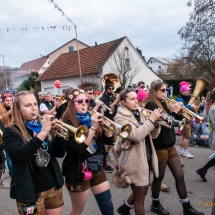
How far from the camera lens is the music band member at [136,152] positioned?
2627 millimetres

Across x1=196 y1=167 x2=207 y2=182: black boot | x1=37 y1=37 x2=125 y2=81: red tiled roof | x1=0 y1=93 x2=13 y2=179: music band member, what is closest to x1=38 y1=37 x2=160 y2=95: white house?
x1=37 y1=37 x2=125 y2=81: red tiled roof

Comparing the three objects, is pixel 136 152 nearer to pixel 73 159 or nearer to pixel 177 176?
pixel 73 159

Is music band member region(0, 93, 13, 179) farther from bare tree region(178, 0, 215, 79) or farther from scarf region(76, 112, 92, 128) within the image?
bare tree region(178, 0, 215, 79)

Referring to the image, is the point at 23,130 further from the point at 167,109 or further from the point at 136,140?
the point at 167,109

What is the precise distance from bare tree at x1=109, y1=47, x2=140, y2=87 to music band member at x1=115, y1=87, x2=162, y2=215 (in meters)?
17.8

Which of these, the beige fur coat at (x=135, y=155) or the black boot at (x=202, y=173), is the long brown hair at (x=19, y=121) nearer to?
the beige fur coat at (x=135, y=155)

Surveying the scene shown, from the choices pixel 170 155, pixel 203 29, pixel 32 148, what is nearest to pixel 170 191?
pixel 170 155

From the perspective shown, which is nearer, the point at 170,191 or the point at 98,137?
the point at 98,137

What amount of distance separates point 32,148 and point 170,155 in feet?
6.64

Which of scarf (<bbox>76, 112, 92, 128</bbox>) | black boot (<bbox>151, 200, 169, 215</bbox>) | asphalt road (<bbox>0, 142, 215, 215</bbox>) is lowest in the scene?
asphalt road (<bbox>0, 142, 215, 215</bbox>)

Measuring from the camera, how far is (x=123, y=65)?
2172 centimetres

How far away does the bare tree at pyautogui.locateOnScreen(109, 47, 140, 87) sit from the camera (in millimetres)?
21328

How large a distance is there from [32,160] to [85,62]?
892 inches

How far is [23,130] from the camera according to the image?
2100 mm
